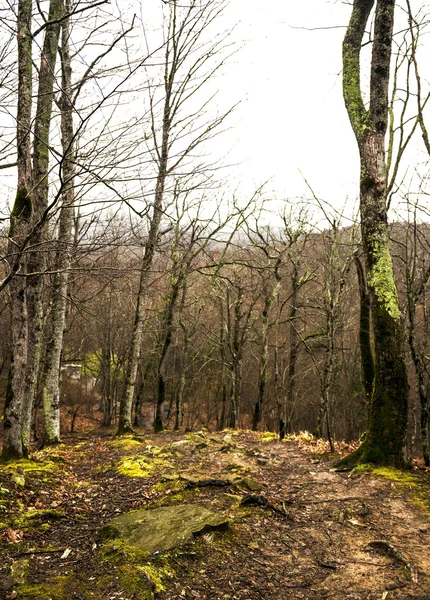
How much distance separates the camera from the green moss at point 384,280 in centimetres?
580

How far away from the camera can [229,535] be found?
12.2 feet

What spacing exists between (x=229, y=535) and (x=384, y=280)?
4.03 meters

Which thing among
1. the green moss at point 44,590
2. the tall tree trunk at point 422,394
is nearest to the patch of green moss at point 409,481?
the tall tree trunk at point 422,394

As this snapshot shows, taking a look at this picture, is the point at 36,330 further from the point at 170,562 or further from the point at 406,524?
the point at 406,524

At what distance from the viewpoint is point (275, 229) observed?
1769 cm

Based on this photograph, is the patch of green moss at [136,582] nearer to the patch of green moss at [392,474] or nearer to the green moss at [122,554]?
the green moss at [122,554]

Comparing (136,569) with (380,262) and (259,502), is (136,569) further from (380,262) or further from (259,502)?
(380,262)

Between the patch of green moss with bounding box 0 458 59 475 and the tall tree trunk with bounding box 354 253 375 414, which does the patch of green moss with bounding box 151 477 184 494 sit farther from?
the tall tree trunk with bounding box 354 253 375 414

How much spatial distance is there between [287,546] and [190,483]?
5.77ft

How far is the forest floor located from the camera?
2.92 meters

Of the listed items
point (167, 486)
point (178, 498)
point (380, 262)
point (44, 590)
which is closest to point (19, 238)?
point (44, 590)

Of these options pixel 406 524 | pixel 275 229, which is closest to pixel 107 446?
pixel 406 524

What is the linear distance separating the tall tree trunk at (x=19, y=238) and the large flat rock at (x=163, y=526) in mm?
2596

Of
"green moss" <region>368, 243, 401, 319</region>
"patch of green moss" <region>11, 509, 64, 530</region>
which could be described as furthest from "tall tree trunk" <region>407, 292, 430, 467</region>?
"patch of green moss" <region>11, 509, 64, 530</region>
